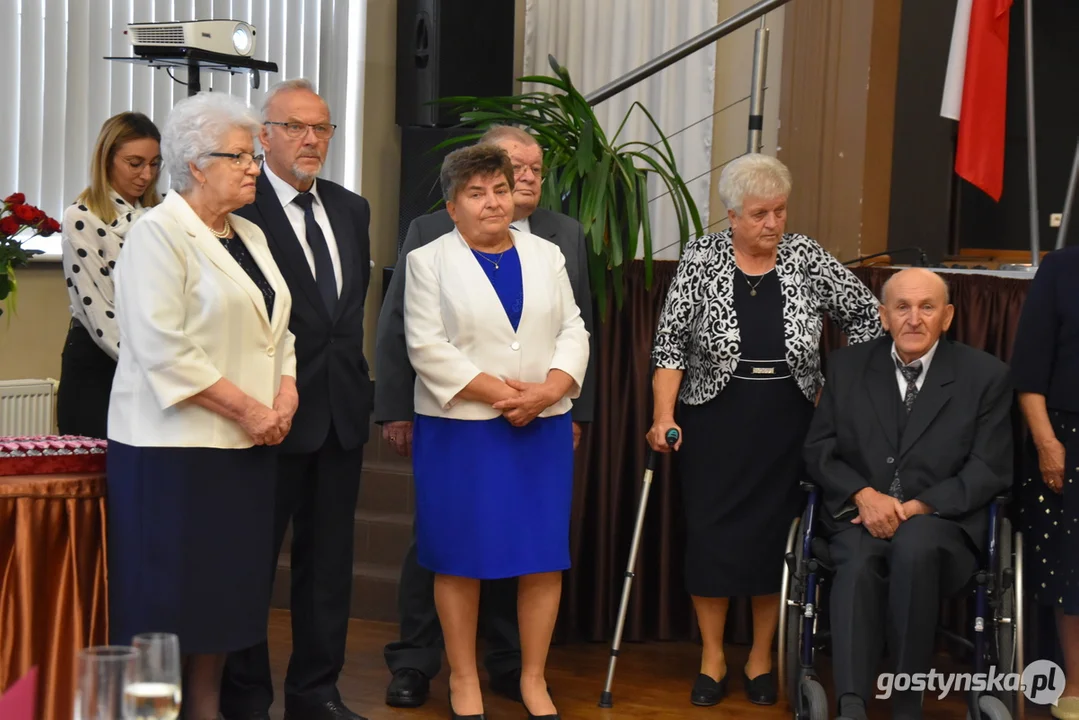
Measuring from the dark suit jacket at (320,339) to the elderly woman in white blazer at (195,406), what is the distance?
21cm

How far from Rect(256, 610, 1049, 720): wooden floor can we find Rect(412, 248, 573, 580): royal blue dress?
1.75 feet

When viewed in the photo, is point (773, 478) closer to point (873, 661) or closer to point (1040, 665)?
point (873, 661)

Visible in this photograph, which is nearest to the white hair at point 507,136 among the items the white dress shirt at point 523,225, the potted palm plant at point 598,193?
the white dress shirt at point 523,225

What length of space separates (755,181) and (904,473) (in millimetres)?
850

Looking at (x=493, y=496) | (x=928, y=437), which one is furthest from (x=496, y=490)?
(x=928, y=437)

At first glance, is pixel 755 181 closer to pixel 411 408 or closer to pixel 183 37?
pixel 411 408

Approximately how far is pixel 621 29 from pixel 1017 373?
3.81m

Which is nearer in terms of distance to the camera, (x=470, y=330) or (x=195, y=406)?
(x=195, y=406)

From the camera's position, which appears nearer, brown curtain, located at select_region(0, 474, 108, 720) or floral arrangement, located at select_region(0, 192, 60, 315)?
brown curtain, located at select_region(0, 474, 108, 720)

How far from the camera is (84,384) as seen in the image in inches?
134

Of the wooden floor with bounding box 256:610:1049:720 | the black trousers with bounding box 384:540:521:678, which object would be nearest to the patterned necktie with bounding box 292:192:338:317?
the black trousers with bounding box 384:540:521:678

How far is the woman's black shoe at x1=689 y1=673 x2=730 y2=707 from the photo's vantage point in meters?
3.63

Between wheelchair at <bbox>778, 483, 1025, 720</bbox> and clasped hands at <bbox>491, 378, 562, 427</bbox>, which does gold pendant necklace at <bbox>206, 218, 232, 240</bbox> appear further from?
wheelchair at <bbox>778, 483, 1025, 720</bbox>

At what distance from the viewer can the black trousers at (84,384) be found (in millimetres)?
3389
